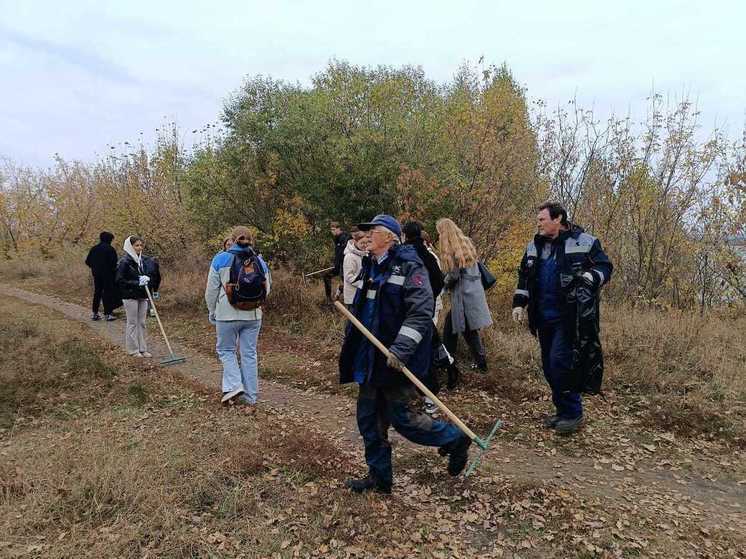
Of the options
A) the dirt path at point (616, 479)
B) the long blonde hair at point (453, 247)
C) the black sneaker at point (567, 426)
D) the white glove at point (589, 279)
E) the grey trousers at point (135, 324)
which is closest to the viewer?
the dirt path at point (616, 479)

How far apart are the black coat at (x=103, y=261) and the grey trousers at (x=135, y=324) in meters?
3.44

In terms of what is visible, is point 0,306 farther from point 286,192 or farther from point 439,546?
point 439,546

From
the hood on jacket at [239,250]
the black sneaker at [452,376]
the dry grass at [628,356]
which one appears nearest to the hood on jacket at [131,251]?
the dry grass at [628,356]

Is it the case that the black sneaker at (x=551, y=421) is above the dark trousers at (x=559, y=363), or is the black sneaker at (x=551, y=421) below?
below

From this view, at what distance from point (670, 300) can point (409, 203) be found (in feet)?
20.0

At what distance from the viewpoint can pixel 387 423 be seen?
393 centimetres

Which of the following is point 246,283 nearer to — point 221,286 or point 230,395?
point 221,286

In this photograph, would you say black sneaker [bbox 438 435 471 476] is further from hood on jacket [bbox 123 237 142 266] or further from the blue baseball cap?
hood on jacket [bbox 123 237 142 266]

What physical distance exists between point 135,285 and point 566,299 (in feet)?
21.2

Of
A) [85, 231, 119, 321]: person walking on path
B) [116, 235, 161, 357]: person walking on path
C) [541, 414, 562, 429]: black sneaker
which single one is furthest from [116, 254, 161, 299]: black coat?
[541, 414, 562, 429]: black sneaker

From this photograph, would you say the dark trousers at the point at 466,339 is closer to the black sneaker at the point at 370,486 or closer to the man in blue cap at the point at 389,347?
the man in blue cap at the point at 389,347

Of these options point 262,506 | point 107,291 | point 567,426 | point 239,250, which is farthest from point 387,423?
point 107,291

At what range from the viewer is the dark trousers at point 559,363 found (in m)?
4.86

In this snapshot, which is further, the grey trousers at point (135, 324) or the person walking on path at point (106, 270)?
the person walking on path at point (106, 270)
